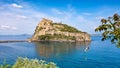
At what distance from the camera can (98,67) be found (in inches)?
4203

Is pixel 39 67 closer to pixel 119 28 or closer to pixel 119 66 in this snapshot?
pixel 119 28

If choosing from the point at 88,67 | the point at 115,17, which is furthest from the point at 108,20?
the point at 88,67

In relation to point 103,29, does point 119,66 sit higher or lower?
lower

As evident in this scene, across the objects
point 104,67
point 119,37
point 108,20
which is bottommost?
point 104,67

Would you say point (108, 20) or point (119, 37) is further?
point (108, 20)

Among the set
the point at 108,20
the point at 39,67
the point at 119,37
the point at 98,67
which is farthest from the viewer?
the point at 98,67

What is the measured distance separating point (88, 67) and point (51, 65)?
261 feet

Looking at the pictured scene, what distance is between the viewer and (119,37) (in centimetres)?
2164

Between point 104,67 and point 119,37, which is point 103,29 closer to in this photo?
point 119,37

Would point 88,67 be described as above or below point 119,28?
below

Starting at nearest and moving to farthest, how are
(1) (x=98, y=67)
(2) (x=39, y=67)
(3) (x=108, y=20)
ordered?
1. (3) (x=108, y=20)
2. (2) (x=39, y=67)
3. (1) (x=98, y=67)

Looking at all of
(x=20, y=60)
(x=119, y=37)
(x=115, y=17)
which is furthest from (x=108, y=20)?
(x=20, y=60)

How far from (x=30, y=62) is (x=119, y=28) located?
13.7m

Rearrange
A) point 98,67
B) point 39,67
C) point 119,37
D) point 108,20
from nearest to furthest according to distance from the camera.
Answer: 1. point 119,37
2. point 108,20
3. point 39,67
4. point 98,67
